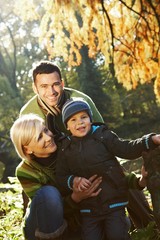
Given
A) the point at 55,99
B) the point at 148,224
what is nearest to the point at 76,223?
the point at 148,224

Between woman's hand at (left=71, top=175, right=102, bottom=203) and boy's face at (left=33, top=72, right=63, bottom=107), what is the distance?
3.22 feet

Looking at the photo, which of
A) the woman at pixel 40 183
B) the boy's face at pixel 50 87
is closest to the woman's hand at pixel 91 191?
the woman at pixel 40 183

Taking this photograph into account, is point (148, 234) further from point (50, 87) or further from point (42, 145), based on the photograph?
point (50, 87)

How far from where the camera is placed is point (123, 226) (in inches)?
99.3

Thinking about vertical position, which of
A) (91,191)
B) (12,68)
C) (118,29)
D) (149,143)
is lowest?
(91,191)

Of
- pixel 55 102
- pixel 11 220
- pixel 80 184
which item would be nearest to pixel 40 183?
pixel 80 184

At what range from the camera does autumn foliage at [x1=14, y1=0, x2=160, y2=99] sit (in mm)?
4008

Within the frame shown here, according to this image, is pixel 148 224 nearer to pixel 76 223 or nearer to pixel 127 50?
pixel 76 223

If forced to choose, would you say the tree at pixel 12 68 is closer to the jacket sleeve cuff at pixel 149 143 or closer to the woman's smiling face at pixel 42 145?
the woman's smiling face at pixel 42 145

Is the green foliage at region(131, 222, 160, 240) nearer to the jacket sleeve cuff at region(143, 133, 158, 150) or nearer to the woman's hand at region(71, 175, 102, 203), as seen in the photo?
the woman's hand at region(71, 175, 102, 203)

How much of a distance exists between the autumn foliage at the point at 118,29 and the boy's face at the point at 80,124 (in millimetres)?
1781

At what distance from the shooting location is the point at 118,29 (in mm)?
4410

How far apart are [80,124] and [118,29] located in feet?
7.51

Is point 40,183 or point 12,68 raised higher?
point 12,68
